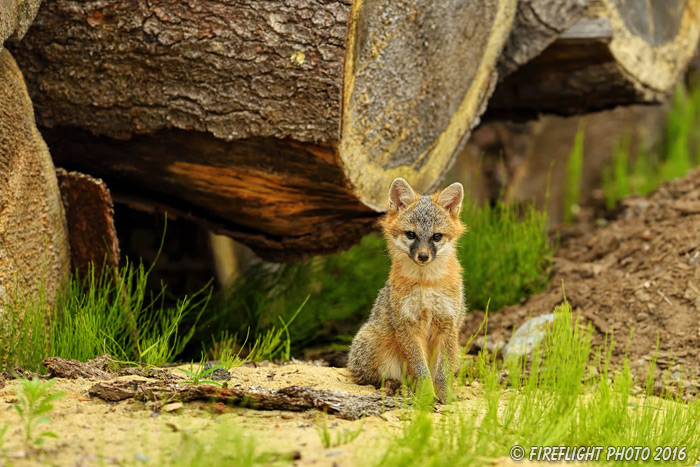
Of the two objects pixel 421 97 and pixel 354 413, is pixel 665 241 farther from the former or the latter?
pixel 354 413

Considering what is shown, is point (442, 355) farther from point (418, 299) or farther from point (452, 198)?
point (452, 198)

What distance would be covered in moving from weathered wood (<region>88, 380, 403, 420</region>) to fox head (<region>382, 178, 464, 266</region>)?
101 cm

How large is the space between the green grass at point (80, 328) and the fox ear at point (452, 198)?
157 cm

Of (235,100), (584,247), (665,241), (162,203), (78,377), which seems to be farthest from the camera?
(584,247)

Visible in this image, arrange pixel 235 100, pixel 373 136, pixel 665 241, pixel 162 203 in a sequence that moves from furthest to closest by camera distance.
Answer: pixel 665 241 < pixel 162 203 < pixel 373 136 < pixel 235 100

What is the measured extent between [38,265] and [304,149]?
5.28 feet

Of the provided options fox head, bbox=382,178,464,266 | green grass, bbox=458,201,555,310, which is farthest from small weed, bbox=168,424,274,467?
green grass, bbox=458,201,555,310

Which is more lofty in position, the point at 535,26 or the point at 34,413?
the point at 535,26

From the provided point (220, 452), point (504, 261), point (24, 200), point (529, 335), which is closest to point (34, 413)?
point (220, 452)

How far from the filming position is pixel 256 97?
4.19m

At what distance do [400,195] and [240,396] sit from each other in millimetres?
1543

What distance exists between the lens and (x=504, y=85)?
6.46 m

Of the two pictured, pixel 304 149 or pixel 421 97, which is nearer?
pixel 304 149

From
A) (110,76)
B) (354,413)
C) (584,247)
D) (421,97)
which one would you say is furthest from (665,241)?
(110,76)
